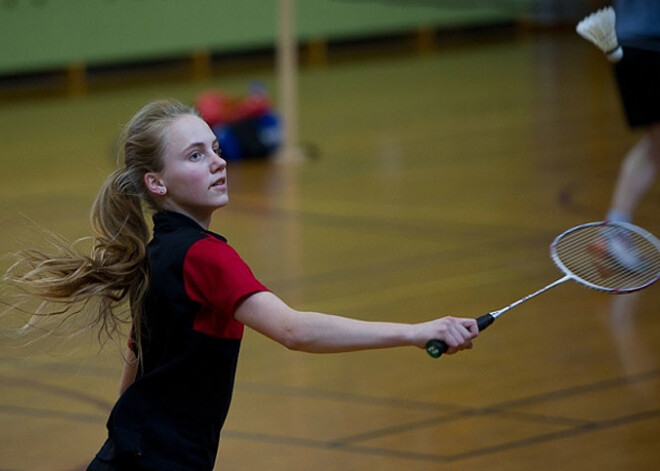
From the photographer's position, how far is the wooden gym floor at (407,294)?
3.74 metres

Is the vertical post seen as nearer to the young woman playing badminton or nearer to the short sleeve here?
the young woman playing badminton

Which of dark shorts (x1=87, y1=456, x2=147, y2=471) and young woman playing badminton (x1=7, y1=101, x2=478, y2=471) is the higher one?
young woman playing badminton (x1=7, y1=101, x2=478, y2=471)

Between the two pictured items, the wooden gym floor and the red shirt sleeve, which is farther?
the wooden gym floor

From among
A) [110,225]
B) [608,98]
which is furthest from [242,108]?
[110,225]

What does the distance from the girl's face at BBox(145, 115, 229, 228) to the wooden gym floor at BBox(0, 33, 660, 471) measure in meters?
1.31

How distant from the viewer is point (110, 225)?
2580 millimetres

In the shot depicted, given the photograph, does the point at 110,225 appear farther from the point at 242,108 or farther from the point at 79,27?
the point at 79,27

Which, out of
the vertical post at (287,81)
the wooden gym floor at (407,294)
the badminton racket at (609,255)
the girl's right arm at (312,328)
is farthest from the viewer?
the vertical post at (287,81)

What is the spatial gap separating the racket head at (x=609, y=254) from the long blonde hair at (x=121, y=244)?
0.90 metres

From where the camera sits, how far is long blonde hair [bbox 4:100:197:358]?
2.51 metres

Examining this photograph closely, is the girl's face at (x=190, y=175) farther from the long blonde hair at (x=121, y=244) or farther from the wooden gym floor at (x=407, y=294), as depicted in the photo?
the wooden gym floor at (x=407, y=294)

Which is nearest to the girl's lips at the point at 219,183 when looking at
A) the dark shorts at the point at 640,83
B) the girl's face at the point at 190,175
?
the girl's face at the point at 190,175

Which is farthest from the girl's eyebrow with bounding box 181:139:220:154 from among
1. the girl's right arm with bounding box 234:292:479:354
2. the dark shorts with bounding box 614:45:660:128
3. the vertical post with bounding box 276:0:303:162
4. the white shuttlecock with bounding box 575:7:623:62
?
the vertical post with bounding box 276:0:303:162

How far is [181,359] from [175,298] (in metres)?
0.12
